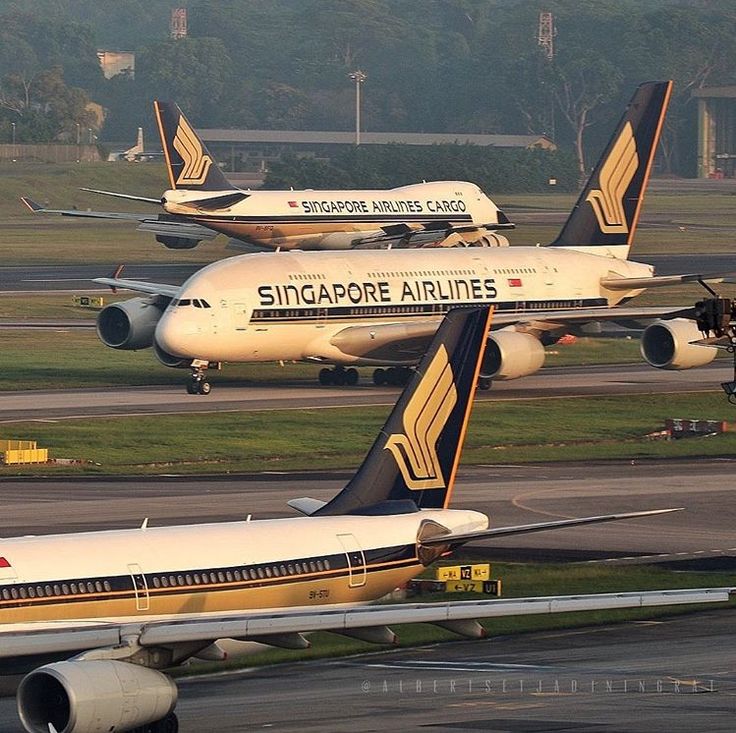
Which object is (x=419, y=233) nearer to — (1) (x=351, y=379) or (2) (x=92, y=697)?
(1) (x=351, y=379)

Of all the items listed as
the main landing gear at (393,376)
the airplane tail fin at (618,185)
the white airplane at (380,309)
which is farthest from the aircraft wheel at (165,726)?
the airplane tail fin at (618,185)

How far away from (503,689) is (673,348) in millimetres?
46476

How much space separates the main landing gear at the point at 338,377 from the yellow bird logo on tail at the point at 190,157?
173 ft

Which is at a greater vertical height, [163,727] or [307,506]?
[307,506]

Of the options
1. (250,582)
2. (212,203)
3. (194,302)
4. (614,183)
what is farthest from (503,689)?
(212,203)

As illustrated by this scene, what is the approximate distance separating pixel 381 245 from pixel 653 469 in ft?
238

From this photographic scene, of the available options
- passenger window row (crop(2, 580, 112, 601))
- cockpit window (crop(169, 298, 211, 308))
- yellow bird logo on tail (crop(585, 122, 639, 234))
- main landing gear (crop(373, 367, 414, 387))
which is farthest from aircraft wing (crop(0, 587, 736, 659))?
yellow bird logo on tail (crop(585, 122, 639, 234))

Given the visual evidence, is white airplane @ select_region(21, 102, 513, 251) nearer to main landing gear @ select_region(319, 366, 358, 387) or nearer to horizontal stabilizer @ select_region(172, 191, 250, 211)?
horizontal stabilizer @ select_region(172, 191, 250, 211)

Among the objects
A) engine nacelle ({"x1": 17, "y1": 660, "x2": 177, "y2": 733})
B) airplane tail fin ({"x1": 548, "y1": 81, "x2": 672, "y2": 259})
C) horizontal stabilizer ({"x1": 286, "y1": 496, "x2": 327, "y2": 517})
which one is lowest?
engine nacelle ({"x1": 17, "y1": 660, "x2": 177, "y2": 733})

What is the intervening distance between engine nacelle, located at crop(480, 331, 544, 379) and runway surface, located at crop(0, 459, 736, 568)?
13511mm

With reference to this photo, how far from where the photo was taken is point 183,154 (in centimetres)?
13862

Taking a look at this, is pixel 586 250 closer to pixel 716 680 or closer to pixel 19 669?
pixel 716 680

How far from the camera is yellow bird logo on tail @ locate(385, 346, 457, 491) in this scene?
39406 mm

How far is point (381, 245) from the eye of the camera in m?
137
